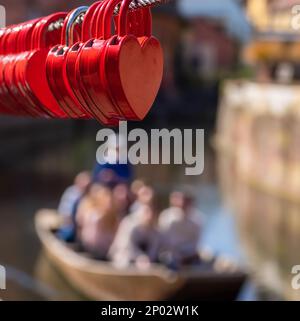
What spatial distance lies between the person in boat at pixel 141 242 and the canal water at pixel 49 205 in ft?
2.37

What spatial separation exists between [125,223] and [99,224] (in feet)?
1.33

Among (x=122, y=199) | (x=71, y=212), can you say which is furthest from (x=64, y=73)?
(x=71, y=212)

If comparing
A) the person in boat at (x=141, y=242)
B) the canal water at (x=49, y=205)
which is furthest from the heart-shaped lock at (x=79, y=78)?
the person in boat at (x=141, y=242)

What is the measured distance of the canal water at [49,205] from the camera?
20.7 feet

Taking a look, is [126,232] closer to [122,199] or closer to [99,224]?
[99,224]

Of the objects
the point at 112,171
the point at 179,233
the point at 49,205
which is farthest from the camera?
the point at 49,205

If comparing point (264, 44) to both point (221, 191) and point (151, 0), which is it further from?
point (151, 0)

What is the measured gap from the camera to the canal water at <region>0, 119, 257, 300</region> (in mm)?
6307

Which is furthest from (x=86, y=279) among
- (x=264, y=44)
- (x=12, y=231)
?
(x=264, y=44)

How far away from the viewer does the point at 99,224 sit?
5410 mm

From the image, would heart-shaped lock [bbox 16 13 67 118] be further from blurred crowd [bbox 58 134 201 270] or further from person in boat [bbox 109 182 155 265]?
person in boat [bbox 109 182 155 265]

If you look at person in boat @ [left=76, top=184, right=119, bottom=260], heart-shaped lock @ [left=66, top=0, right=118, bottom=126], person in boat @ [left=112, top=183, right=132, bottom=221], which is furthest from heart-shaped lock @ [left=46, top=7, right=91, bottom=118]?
person in boat @ [left=112, top=183, right=132, bottom=221]

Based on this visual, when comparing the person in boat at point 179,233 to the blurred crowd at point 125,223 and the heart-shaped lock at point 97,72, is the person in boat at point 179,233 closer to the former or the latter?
the blurred crowd at point 125,223
